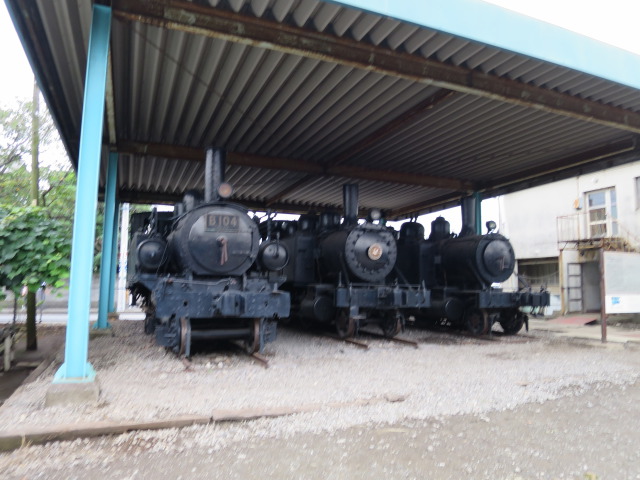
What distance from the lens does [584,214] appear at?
18.2m

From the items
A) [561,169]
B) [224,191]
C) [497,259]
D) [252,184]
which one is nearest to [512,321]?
[497,259]

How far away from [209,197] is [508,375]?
552cm

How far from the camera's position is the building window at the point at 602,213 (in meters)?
17.1

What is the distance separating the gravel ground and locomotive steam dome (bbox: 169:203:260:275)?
1.53m

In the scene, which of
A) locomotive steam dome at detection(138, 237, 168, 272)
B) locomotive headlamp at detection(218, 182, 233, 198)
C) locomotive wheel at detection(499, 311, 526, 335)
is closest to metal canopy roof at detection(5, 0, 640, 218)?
Result: locomotive headlamp at detection(218, 182, 233, 198)

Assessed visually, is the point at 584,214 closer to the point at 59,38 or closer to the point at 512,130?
the point at 512,130

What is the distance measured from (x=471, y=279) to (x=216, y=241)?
668 centimetres

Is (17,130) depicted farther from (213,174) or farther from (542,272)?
(542,272)

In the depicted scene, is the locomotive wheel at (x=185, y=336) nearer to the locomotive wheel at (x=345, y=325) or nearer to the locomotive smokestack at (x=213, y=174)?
the locomotive smokestack at (x=213, y=174)

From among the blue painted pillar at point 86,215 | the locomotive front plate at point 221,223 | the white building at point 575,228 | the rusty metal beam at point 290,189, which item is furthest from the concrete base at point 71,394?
the white building at point 575,228

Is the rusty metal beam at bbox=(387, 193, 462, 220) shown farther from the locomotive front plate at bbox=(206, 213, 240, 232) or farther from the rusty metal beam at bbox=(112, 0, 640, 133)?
the locomotive front plate at bbox=(206, 213, 240, 232)

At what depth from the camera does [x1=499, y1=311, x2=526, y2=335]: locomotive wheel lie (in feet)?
38.1

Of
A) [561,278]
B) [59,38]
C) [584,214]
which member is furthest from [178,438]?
[584,214]

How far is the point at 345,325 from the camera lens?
10.2m
